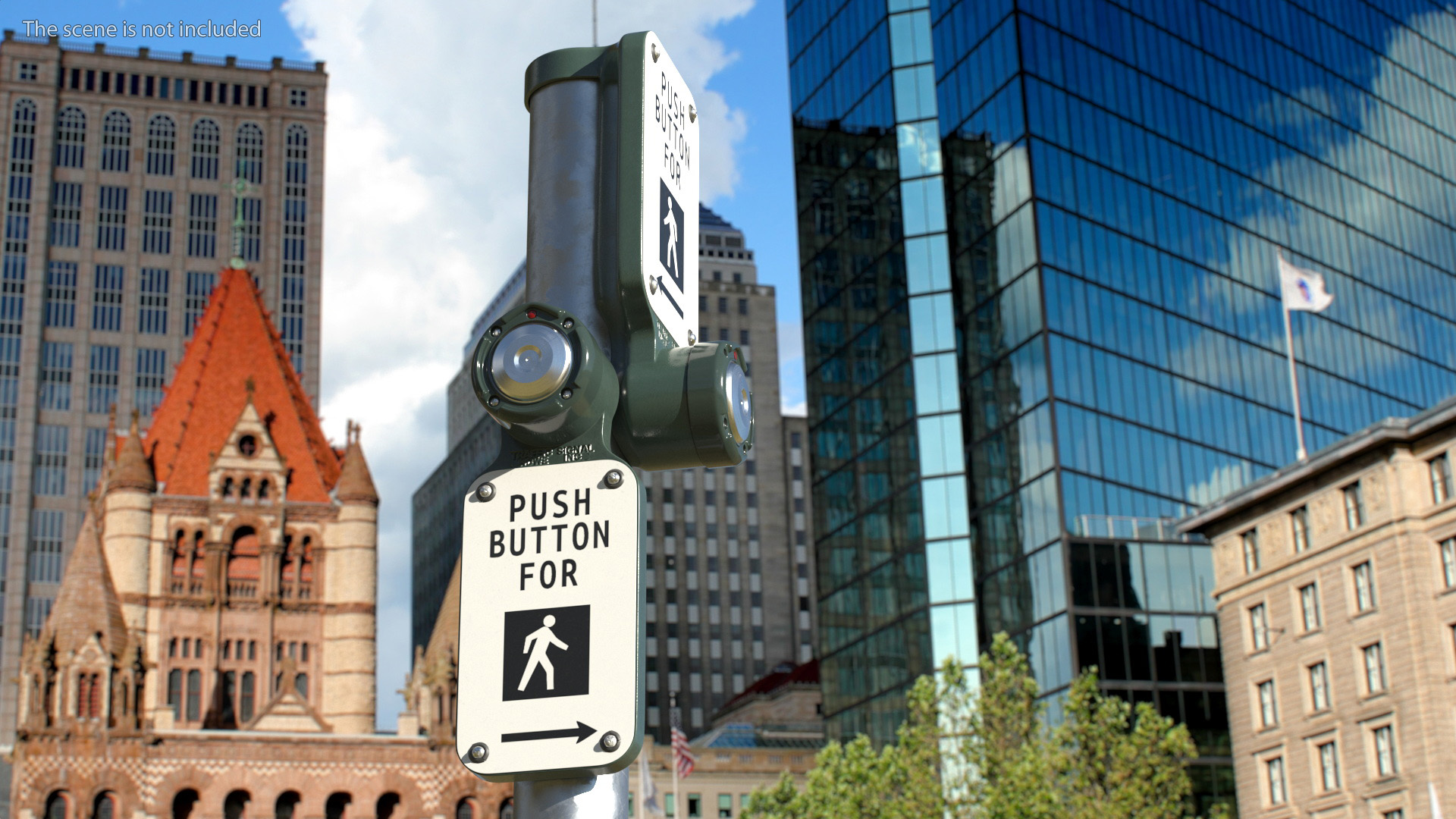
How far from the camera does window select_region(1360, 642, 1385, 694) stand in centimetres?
6338

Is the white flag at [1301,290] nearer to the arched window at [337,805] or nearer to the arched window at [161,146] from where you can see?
the arched window at [337,805]

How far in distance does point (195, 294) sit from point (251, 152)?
45.7 feet

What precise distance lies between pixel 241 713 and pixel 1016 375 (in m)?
43.0

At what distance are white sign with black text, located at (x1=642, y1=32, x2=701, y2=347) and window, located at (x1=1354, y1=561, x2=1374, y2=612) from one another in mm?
63611

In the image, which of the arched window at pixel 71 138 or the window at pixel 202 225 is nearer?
the arched window at pixel 71 138

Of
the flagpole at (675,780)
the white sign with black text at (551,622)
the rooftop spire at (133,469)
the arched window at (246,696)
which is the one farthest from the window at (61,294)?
the white sign with black text at (551,622)

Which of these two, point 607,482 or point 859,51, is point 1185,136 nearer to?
point 859,51

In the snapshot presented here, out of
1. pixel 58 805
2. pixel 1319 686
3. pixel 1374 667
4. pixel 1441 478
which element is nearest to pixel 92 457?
pixel 58 805

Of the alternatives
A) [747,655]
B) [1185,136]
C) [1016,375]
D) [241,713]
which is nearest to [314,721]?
[241,713]

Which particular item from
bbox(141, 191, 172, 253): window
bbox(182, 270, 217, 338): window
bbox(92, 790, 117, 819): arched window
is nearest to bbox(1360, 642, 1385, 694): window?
bbox(92, 790, 117, 819): arched window

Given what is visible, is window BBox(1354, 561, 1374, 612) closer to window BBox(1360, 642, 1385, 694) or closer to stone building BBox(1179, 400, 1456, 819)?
stone building BBox(1179, 400, 1456, 819)

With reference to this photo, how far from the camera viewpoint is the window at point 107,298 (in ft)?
502

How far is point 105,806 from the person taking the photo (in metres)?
83.0

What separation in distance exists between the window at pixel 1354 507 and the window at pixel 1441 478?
2912 millimetres
